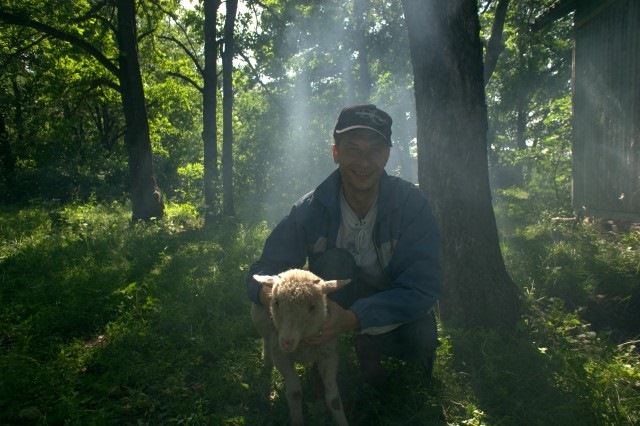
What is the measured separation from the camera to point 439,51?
4.34 meters

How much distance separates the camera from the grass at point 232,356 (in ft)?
10.1

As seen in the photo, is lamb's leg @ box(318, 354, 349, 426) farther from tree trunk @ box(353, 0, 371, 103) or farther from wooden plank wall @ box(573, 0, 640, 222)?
tree trunk @ box(353, 0, 371, 103)

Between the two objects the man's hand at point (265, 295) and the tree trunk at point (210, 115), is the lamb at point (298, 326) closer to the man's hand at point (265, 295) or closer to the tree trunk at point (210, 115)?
the man's hand at point (265, 295)

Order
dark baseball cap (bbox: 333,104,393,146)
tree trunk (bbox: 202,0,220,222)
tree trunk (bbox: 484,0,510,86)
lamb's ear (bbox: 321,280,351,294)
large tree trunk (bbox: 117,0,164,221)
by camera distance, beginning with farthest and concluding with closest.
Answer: tree trunk (bbox: 202,0,220,222) → large tree trunk (bbox: 117,0,164,221) → tree trunk (bbox: 484,0,510,86) → dark baseball cap (bbox: 333,104,393,146) → lamb's ear (bbox: 321,280,351,294)

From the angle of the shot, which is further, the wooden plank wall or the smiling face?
the wooden plank wall

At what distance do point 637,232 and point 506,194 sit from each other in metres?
9.50

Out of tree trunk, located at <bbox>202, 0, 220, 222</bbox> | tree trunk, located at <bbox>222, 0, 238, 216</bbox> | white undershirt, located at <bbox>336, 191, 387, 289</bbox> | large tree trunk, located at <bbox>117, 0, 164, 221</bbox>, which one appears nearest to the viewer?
white undershirt, located at <bbox>336, 191, 387, 289</bbox>

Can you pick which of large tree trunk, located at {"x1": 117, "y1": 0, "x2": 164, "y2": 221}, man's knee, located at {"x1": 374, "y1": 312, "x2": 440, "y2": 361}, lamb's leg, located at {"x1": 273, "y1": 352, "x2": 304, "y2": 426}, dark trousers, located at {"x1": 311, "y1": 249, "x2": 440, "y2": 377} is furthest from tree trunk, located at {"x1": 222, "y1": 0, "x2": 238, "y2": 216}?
man's knee, located at {"x1": 374, "y1": 312, "x2": 440, "y2": 361}

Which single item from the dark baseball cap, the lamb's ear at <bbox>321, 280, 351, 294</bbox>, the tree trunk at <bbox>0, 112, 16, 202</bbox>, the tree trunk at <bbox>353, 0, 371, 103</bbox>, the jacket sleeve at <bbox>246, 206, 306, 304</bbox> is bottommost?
the lamb's ear at <bbox>321, 280, 351, 294</bbox>

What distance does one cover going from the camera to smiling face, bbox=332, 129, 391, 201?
3.32 metres

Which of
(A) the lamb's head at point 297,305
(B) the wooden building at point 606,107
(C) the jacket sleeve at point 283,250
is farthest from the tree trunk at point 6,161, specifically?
(B) the wooden building at point 606,107

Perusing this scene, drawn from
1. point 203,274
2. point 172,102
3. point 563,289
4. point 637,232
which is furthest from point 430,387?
point 172,102

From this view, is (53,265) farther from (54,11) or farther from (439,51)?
(54,11)

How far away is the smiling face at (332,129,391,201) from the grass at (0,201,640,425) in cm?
163
